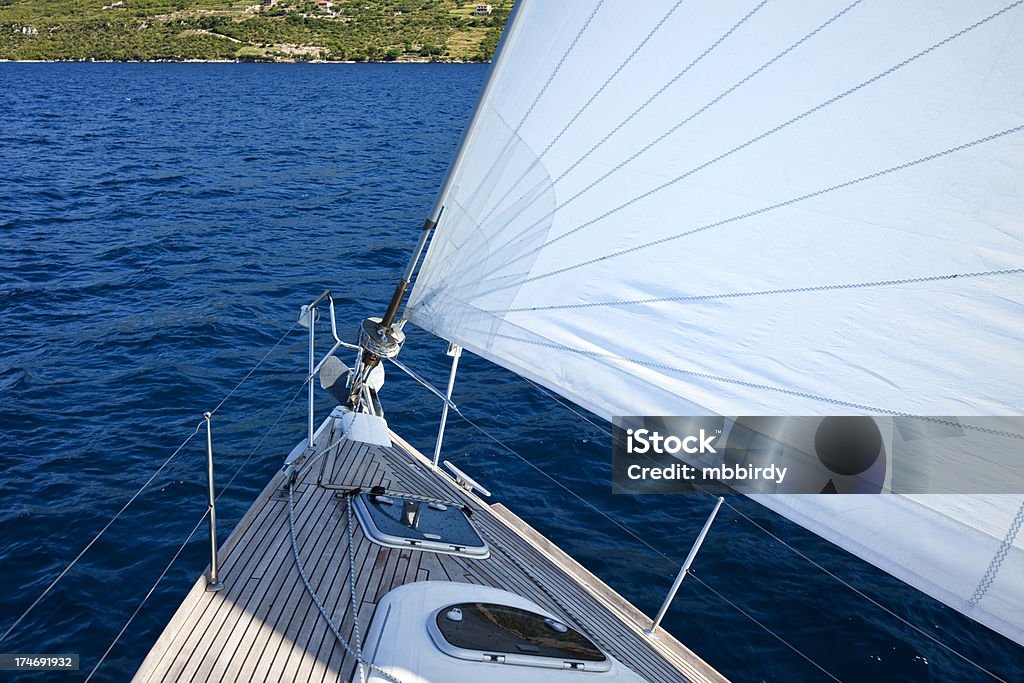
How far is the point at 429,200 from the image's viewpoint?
30797 mm

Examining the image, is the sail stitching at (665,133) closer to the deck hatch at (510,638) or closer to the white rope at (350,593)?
the deck hatch at (510,638)

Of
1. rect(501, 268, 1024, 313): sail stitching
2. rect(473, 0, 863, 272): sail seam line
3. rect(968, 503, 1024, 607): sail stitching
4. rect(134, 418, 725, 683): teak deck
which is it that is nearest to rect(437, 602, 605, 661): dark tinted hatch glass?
rect(134, 418, 725, 683): teak deck

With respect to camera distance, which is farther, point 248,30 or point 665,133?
point 248,30

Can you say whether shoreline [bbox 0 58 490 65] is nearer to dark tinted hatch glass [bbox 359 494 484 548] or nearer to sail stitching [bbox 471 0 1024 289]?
dark tinted hatch glass [bbox 359 494 484 548]

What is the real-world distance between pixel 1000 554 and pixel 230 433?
40.2 feet

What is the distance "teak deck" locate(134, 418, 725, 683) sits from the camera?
5.43 metres

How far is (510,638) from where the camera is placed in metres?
5.61

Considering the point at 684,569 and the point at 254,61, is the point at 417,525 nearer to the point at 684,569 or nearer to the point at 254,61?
the point at 684,569

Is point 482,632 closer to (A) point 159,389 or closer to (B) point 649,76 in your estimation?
(B) point 649,76

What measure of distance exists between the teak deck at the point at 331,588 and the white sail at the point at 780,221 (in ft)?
7.22

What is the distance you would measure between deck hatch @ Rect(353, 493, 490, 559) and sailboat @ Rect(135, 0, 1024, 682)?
1.8 inches

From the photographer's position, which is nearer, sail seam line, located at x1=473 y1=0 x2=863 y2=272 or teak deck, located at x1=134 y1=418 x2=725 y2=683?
sail seam line, located at x1=473 y1=0 x2=863 y2=272

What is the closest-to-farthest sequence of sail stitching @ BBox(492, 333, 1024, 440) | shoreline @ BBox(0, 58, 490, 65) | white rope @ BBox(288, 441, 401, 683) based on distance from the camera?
sail stitching @ BBox(492, 333, 1024, 440) < white rope @ BBox(288, 441, 401, 683) < shoreline @ BBox(0, 58, 490, 65)

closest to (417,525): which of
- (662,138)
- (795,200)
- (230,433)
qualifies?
(662,138)
